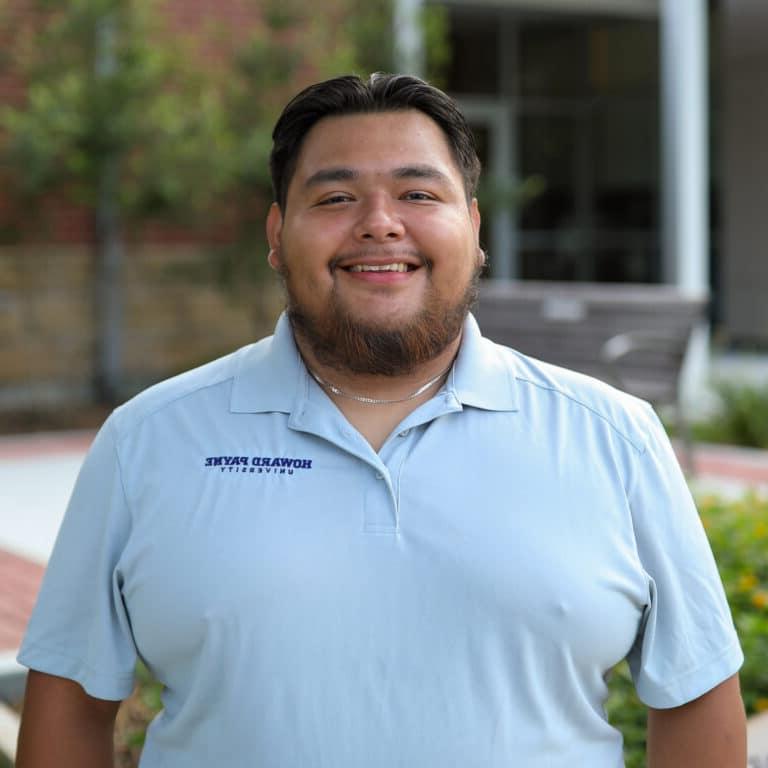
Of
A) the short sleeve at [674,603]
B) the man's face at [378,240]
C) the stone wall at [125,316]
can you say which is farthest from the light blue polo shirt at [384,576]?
the stone wall at [125,316]

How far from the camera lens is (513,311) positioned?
878cm

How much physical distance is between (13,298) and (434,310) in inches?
402

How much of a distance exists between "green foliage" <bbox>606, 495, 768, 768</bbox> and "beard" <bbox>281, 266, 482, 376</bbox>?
69.5 inches

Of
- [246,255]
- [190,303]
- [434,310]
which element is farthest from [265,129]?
[434,310]

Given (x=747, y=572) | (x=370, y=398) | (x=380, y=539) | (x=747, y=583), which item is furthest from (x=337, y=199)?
(x=747, y=572)

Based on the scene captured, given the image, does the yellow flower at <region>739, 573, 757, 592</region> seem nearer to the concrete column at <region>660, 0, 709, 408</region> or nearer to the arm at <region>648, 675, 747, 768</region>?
the arm at <region>648, 675, 747, 768</region>

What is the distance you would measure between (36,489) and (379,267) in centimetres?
661

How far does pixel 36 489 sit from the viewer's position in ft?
27.1

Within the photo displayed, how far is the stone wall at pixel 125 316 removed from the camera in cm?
1174

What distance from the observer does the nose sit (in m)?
2.02

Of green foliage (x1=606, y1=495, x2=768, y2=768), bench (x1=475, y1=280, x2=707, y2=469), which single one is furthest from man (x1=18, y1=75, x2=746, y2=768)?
bench (x1=475, y1=280, x2=707, y2=469)

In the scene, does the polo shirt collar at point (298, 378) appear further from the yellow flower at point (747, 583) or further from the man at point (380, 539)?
Answer: the yellow flower at point (747, 583)

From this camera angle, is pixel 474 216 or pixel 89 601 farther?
pixel 474 216

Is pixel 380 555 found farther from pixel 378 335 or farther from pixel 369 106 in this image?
pixel 369 106
